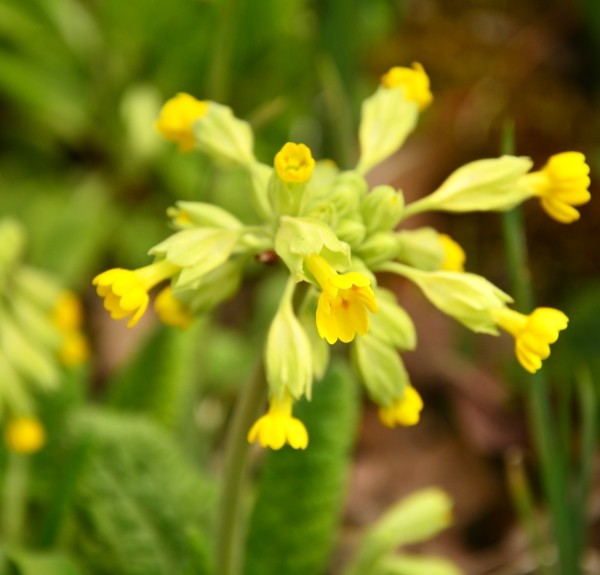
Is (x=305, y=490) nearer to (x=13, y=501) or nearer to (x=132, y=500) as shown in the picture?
(x=132, y=500)

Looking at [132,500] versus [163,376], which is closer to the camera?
[132,500]

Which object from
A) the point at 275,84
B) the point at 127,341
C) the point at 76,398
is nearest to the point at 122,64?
the point at 275,84

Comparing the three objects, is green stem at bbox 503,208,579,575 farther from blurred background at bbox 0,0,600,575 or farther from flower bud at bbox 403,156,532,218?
blurred background at bbox 0,0,600,575

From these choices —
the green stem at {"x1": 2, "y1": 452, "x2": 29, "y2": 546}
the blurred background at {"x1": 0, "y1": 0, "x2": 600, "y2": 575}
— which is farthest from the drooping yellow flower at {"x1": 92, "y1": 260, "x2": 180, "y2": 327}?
the blurred background at {"x1": 0, "y1": 0, "x2": 600, "y2": 575}

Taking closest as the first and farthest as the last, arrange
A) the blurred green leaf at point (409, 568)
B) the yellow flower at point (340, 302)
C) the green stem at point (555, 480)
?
the yellow flower at point (340, 302), the green stem at point (555, 480), the blurred green leaf at point (409, 568)

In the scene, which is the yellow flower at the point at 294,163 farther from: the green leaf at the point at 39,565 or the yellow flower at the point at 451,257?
the green leaf at the point at 39,565

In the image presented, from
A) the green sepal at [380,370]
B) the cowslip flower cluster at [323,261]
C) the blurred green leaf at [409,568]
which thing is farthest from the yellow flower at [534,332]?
the blurred green leaf at [409,568]

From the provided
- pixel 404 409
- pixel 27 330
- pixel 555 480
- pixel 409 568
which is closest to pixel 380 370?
pixel 404 409

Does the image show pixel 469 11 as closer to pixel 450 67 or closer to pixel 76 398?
pixel 450 67
